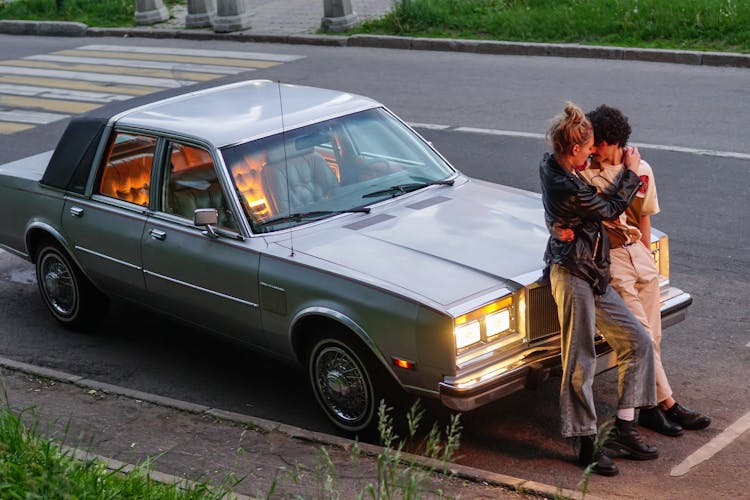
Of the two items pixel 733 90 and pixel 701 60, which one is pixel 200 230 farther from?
pixel 701 60

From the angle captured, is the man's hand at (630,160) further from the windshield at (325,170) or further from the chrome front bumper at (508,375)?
the windshield at (325,170)

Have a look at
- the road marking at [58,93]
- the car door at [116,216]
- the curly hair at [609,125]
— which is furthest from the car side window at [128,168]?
the road marking at [58,93]

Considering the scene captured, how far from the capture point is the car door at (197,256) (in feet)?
23.0

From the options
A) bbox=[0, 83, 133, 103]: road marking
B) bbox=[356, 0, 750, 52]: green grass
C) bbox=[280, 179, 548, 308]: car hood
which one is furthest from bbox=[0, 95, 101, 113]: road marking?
bbox=[280, 179, 548, 308]: car hood

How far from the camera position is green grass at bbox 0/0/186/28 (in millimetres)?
23777

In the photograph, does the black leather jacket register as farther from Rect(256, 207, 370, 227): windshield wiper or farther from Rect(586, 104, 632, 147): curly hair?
Rect(256, 207, 370, 227): windshield wiper

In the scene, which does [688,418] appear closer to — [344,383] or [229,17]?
[344,383]

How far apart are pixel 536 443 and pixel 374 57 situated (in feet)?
43.0

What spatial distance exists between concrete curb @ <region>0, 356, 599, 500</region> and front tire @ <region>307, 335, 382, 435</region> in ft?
0.48

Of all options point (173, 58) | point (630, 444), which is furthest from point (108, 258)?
point (173, 58)

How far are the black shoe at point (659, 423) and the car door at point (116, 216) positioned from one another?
3.38 meters

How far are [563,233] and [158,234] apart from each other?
2.81 metres

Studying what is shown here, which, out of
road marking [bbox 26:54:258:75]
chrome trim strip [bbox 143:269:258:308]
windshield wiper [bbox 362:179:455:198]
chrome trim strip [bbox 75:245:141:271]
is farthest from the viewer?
road marking [bbox 26:54:258:75]

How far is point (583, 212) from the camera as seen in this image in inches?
233
